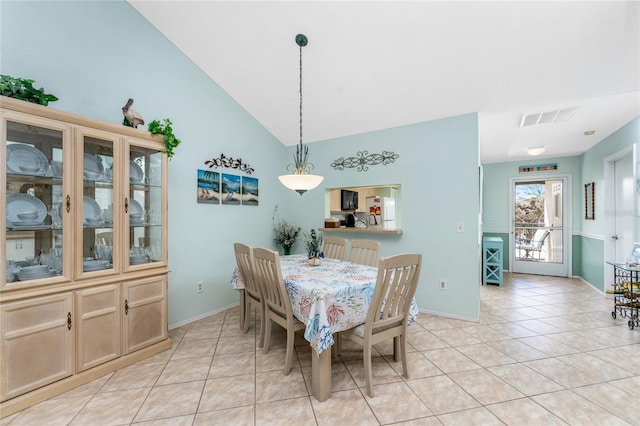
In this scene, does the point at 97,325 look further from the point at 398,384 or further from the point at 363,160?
the point at 363,160

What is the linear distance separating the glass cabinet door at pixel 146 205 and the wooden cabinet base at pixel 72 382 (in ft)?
2.46

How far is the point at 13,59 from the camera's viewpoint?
2.00m

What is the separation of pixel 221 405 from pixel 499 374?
205cm

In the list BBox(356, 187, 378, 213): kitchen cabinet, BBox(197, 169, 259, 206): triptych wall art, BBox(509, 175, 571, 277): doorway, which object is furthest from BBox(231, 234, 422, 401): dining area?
BBox(509, 175, 571, 277): doorway

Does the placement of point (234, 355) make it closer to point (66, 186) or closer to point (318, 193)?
point (66, 186)

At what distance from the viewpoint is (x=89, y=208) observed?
2.09 metres

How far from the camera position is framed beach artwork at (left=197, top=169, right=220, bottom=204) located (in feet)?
10.9

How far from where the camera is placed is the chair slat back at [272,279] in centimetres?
207

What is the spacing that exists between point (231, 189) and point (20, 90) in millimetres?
2112

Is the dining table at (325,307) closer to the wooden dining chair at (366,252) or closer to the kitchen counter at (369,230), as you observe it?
the wooden dining chair at (366,252)

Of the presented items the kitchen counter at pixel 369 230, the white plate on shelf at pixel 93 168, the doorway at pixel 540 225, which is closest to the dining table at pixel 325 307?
the kitchen counter at pixel 369 230

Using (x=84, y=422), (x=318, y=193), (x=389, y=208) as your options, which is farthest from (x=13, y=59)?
(x=389, y=208)

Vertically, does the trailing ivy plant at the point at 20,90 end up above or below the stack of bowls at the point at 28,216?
above

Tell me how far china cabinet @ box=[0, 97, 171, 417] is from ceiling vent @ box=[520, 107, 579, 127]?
13.5ft
